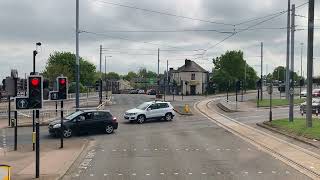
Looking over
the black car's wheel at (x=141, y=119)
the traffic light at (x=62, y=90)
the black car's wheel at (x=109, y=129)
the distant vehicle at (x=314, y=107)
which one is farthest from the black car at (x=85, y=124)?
the distant vehicle at (x=314, y=107)

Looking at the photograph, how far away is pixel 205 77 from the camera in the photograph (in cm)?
11225

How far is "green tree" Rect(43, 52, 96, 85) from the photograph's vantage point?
10625 centimetres

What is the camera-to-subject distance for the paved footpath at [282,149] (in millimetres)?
17775

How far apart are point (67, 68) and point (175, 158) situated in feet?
339

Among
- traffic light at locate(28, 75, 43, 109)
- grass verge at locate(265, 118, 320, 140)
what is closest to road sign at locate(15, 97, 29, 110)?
traffic light at locate(28, 75, 43, 109)

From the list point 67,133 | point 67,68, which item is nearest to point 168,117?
point 67,133

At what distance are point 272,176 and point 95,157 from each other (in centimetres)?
771

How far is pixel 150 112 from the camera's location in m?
38.6

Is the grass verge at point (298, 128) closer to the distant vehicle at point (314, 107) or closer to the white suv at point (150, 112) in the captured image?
the white suv at point (150, 112)

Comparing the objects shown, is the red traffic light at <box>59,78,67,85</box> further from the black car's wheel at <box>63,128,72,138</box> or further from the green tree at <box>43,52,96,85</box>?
the green tree at <box>43,52,96,85</box>

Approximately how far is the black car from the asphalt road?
0.79 metres

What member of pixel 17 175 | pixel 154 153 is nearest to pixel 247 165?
pixel 154 153

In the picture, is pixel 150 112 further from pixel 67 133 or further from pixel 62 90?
pixel 62 90

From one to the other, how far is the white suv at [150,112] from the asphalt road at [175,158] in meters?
6.57
